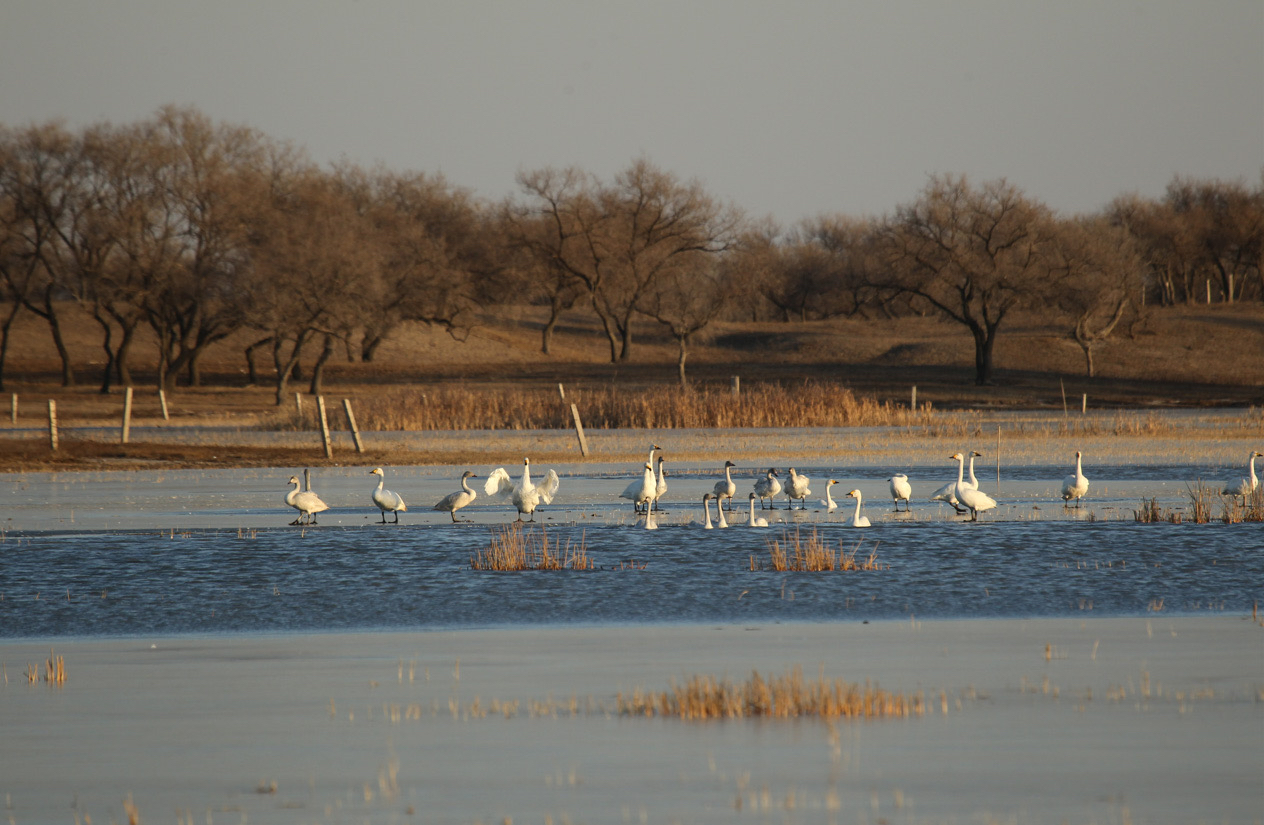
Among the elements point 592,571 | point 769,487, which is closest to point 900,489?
point 769,487

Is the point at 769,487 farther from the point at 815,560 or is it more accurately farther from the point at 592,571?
the point at 592,571

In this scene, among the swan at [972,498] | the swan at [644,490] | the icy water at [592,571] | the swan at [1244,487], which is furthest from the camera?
the swan at [1244,487]

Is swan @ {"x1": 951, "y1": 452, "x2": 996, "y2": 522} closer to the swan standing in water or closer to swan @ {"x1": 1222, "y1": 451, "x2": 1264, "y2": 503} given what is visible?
swan @ {"x1": 1222, "y1": 451, "x2": 1264, "y2": 503}

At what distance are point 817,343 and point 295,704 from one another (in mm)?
75854

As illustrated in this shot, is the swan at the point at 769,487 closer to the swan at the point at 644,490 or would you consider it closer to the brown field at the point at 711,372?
the swan at the point at 644,490

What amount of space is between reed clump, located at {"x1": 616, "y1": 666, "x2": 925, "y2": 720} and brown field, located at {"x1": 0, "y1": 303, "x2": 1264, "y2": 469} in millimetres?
33095

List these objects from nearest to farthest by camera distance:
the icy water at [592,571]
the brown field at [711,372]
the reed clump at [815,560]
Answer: the icy water at [592,571], the reed clump at [815,560], the brown field at [711,372]

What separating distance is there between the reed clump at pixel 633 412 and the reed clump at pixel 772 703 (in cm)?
3302

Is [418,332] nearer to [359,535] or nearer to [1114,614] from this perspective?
[359,535]

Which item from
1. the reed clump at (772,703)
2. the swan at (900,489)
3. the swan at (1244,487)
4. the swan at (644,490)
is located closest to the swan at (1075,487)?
the swan at (1244,487)

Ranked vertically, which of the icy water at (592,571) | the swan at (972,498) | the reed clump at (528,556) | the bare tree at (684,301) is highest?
the bare tree at (684,301)

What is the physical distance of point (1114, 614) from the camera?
13.0 metres

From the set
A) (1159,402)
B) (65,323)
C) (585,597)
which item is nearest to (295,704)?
(585,597)

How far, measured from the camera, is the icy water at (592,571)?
1333 cm
